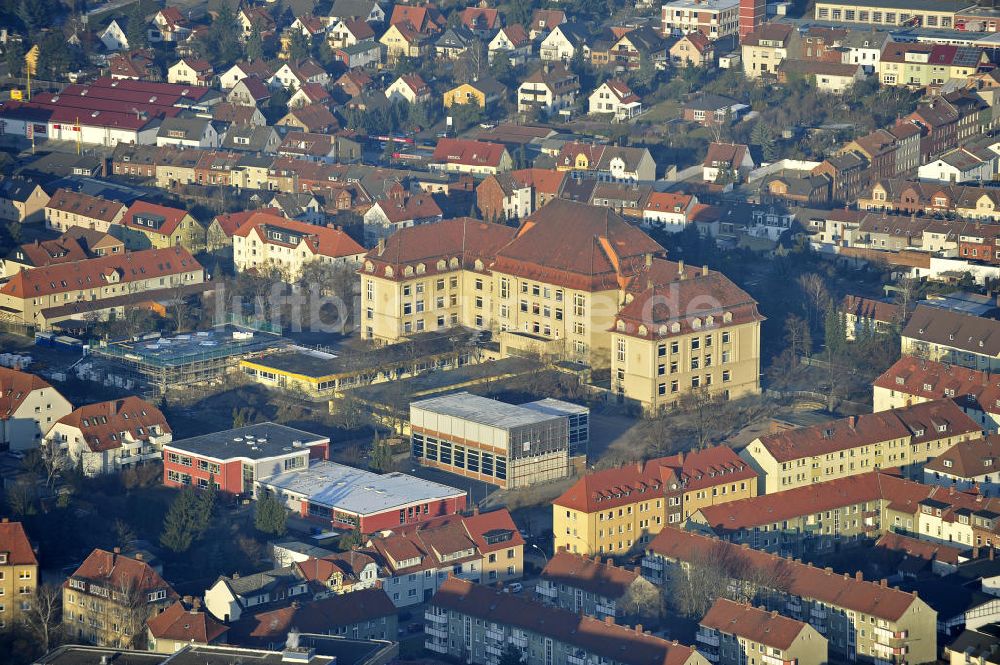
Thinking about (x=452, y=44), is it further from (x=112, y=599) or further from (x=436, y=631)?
(x=112, y=599)

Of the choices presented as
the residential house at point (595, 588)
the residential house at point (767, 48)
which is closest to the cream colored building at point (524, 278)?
the residential house at point (595, 588)

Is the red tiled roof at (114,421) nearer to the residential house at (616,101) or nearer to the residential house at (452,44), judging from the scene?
the residential house at (616,101)

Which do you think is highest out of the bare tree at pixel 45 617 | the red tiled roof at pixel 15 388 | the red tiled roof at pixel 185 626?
the red tiled roof at pixel 15 388

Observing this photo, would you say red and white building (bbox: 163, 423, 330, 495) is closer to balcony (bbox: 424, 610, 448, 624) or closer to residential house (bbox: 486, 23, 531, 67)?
balcony (bbox: 424, 610, 448, 624)

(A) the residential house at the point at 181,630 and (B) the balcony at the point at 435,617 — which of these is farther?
(B) the balcony at the point at 435,617

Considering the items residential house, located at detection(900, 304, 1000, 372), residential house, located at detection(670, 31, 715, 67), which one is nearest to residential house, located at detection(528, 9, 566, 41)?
residential house, located at detection(670, 31, 715, 67)

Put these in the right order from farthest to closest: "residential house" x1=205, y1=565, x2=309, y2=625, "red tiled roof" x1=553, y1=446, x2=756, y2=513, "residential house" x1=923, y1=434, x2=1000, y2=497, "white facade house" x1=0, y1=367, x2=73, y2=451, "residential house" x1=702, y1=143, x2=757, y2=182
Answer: "residential house" x1=702, y1=143, x2=757, y2=182 → "white facade house" x1=0, y1=367, x2=73, y2=451 → "residential house" x1=923, y1=434, x2=1000, y2=497 → "red tiled roof" x1=553, y1=446, x2=756, y2=513 → "residential house" x1=205, y1=565, x2=309, y2=625

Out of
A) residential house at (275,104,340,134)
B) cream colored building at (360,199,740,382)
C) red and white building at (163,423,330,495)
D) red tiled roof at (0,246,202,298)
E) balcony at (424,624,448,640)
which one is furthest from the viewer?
residential house at (275,104,340,134)

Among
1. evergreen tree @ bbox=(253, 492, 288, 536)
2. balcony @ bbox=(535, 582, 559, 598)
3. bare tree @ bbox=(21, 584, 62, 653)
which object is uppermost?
evergreen tree @ bbox=(253, 492, 288, 536)
